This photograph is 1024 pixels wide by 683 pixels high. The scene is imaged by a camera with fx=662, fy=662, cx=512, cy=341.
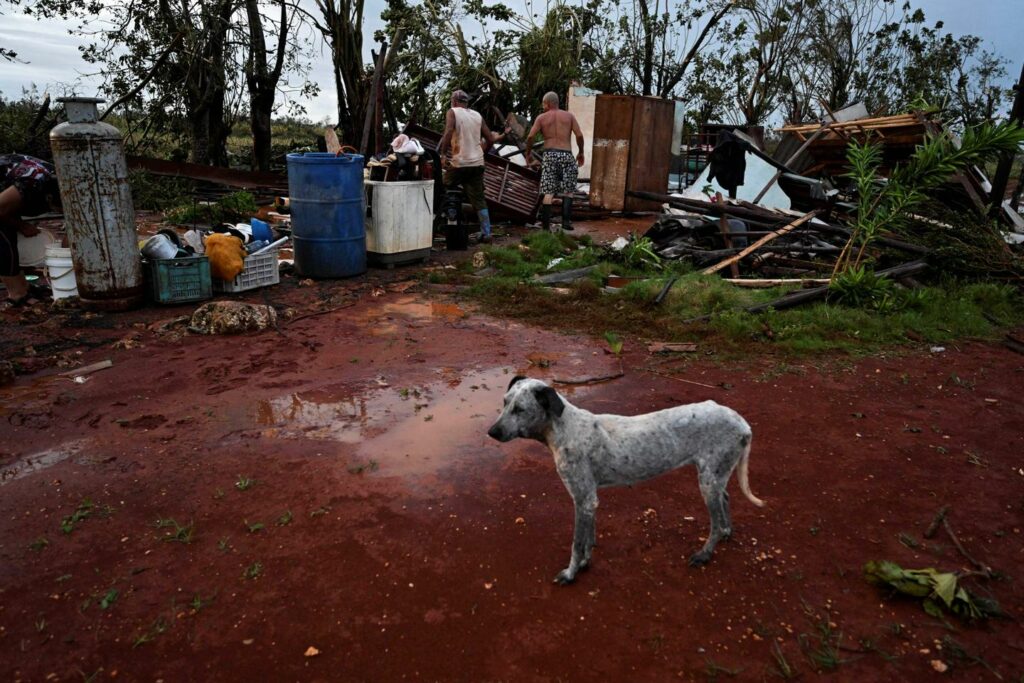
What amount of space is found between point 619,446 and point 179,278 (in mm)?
5894

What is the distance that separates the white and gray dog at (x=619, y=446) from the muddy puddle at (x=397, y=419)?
124 centimetres

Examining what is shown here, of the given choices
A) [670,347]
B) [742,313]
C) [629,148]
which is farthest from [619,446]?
[629,148]

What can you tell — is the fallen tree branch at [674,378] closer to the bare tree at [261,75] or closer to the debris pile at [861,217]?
the debris pile at [861,217]

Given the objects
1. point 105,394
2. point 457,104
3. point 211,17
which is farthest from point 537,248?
point 211,17

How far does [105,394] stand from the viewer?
5.04 meters

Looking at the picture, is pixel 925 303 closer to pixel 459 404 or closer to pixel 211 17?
pixel 459 404

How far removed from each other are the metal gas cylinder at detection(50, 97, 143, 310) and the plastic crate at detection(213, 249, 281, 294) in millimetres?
938

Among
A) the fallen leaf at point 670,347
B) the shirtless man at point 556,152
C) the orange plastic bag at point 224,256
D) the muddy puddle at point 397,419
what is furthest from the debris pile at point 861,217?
the orange plastic bag at point 224,256

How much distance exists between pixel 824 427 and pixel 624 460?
2.40 m

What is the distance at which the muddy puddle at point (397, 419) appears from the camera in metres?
4.21

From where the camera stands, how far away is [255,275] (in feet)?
25.9

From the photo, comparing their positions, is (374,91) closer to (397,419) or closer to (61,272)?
(61,272)

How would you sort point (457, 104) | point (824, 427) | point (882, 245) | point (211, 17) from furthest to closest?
point (211, 17)
point (457, 104)
point (882, 245)
point (824, 427)

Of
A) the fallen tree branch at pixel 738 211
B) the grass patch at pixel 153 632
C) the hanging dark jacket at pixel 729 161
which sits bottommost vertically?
the grass patch at pixel 153 632
